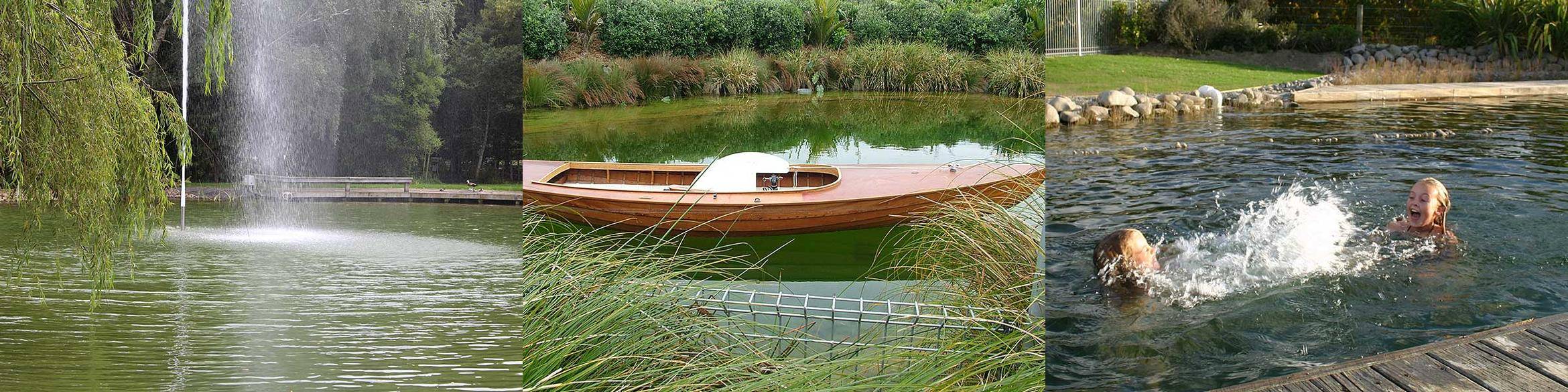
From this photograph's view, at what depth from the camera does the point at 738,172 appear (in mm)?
3014

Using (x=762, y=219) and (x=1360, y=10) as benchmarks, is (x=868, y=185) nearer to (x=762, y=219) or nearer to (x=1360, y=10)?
(x=762, y=219)

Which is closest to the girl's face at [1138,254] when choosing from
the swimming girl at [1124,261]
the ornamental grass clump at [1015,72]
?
the swimming girl at [1124,261]

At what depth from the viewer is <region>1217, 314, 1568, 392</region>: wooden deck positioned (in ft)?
11.7

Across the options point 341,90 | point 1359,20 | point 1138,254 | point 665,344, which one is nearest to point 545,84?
point 665,344

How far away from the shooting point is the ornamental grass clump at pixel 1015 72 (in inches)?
120

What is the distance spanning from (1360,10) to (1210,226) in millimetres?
1732

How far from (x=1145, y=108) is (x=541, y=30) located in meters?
7.74

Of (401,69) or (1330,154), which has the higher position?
(401,69)

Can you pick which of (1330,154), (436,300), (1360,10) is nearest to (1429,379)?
(1360,10)

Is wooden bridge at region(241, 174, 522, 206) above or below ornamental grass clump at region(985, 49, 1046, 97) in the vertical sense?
below

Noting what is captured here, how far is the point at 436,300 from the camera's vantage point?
10.0 metres

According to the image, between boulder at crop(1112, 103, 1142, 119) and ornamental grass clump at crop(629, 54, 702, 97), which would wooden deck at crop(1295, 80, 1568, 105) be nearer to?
boulder at crop(1112, 103, 1142, 119)

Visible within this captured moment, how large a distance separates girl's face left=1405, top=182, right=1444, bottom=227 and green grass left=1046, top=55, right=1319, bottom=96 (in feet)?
3.76

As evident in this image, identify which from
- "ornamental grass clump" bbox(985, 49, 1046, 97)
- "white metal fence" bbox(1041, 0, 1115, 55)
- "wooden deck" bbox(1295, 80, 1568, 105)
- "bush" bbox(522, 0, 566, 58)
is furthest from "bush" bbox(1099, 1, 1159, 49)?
"wooden deck" bbox(1295, 80, 1568, 105)
